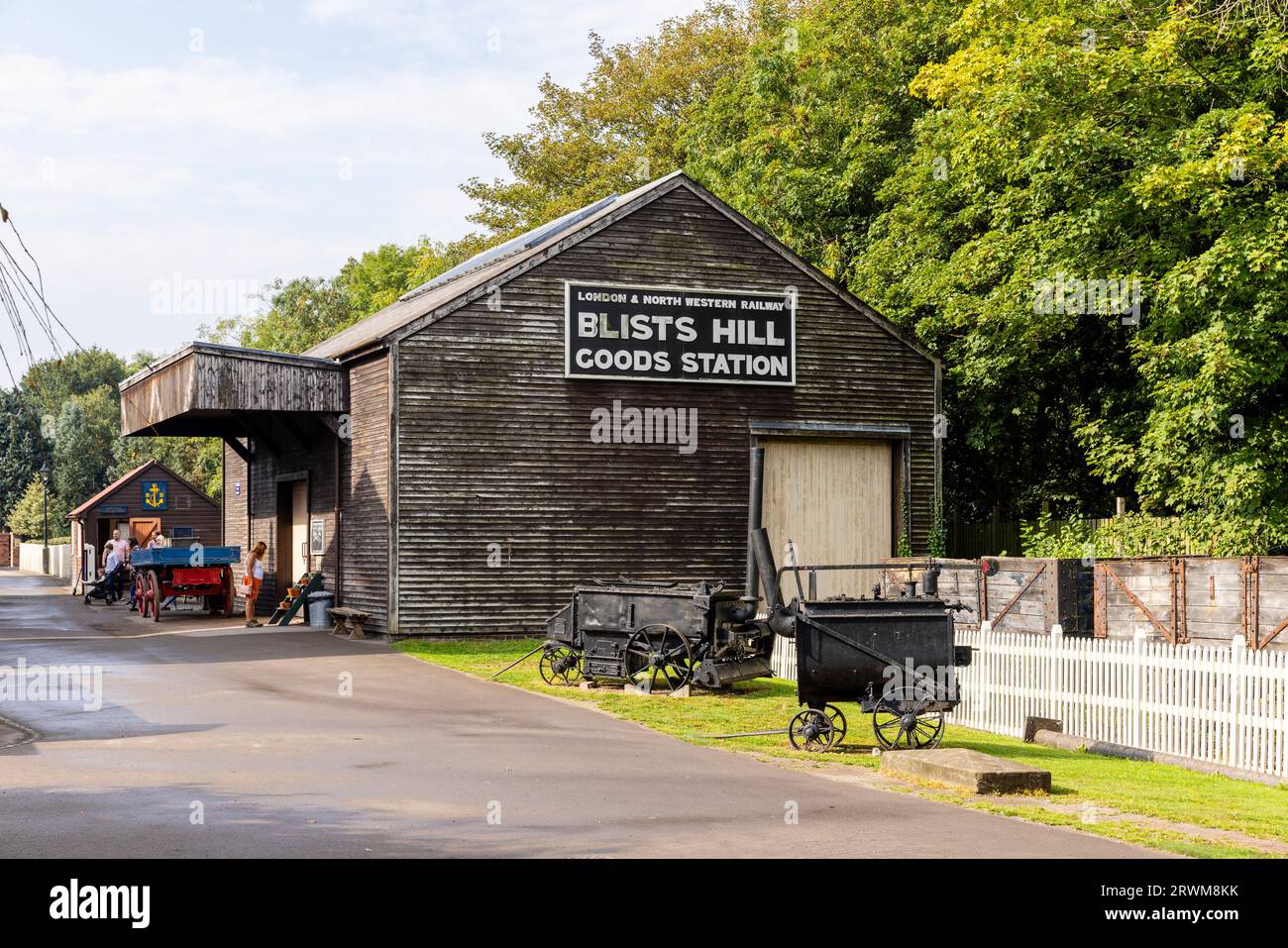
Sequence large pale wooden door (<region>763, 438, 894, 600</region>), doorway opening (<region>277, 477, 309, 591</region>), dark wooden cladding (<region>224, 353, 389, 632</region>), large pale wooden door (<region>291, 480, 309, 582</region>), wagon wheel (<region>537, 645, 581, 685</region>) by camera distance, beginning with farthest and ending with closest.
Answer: doorway opening (<region>277, 477, 309, 591</region>)
large pale wooden door (<region>291, 480, 309, 582</region>)
large pale wooden door (<region>763, 438, 894, 600</region>)
dark wooden cladding (<region>224, 353, 389, 632</region>)
wagon wheel (<region>537, 645, 581, 685</region>)

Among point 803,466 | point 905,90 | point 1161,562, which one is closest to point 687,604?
point 1161,562

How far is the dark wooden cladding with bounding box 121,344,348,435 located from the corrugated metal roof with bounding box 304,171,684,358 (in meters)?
0.78

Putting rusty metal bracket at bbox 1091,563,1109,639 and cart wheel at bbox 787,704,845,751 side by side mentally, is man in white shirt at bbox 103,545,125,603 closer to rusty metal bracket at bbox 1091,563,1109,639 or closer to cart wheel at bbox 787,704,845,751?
rusty metal bracket at bbox 1091,563,1109,639

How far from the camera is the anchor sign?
61406 mm

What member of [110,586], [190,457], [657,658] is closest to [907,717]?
[657,658]

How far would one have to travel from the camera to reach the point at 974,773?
1203 centimetres

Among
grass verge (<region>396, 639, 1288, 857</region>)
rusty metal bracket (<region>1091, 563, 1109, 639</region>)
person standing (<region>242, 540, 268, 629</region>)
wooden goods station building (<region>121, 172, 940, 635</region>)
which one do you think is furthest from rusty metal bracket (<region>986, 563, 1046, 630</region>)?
person standing (<region>242, 540, 268, 629</region>)

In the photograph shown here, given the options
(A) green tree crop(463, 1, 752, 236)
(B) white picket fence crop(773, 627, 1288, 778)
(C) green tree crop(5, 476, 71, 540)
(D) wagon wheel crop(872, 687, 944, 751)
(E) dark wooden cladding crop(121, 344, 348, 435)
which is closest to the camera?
(B) white picket fence crop(773, 627, 1288, 778)

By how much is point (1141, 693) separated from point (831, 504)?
14023 millimetres

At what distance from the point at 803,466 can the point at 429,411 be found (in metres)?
8.15

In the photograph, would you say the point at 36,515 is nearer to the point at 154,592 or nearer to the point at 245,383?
the point at 154,592

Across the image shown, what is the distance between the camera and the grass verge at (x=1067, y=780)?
35.1 feet

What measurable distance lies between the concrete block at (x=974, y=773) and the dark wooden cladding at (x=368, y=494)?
1477 centimetres

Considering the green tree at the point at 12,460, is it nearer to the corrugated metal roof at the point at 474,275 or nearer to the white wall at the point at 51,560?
the white wall at the point at 51,560
